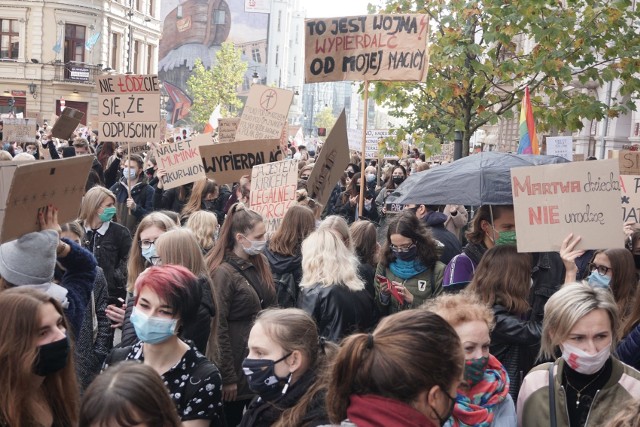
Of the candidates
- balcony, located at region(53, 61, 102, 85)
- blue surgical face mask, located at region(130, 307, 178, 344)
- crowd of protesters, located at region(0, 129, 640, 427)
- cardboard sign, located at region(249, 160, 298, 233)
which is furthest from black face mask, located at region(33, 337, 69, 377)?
balcony, located at region(53, 61, 102, 85)

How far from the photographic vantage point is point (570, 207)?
535 cm

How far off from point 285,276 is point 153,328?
9.72 ft

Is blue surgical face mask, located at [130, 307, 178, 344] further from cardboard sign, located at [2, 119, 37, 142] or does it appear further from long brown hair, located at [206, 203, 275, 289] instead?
A: cardboard sign, located at [2, 119, 37, 142]

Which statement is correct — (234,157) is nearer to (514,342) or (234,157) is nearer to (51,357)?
(514,342)

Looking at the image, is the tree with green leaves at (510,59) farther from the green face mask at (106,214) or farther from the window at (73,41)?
the window at (73,41)

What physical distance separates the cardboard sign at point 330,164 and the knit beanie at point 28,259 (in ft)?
16.8

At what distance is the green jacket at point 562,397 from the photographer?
3.85m

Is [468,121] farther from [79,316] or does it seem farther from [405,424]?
[405,424]

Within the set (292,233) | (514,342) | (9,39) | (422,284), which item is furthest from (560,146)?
(9,39)

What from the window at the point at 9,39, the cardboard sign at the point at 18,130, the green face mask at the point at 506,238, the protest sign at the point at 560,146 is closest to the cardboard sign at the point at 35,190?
the green face mask at the point at 506,238

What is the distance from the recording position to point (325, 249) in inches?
231

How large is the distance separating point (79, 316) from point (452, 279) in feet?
7.55

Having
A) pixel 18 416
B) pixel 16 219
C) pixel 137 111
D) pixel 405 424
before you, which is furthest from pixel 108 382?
pixel 137 111

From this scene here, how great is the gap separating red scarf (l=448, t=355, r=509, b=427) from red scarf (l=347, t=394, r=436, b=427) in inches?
33.4
